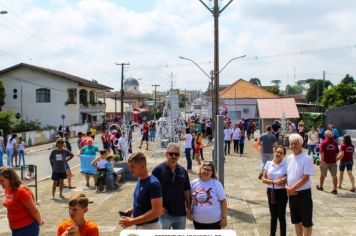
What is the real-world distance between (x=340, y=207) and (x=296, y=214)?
3.57 m

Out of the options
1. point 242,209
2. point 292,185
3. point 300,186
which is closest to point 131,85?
point 242,209

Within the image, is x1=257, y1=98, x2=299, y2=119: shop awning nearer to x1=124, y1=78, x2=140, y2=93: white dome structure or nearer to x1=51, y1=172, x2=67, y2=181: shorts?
x1=51, y1=172, x2=67, y2=181: shorts

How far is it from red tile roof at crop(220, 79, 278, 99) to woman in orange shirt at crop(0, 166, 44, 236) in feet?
194

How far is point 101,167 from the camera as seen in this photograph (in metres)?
12.7

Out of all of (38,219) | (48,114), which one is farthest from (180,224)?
(48,114)

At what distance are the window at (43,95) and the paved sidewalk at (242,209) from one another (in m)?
39.8

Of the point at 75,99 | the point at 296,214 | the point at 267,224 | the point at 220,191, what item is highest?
the point at 75,99

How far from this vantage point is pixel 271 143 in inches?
509

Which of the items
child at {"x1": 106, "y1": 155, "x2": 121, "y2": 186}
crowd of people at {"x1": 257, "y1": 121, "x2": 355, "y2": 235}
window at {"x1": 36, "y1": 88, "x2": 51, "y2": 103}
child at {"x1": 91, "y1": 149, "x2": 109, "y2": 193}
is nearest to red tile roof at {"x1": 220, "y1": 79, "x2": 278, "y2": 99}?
window at {"x1": 36, "y1": 88, "x2": 51, "y2": 103}

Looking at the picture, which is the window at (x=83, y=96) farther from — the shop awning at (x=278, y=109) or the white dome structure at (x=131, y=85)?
the white dome structure at (x=131, y=85)

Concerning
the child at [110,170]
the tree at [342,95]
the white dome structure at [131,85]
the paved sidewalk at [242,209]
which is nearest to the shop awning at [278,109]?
the paved sidewalk at [242,209]

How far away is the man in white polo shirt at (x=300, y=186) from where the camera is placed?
20.9 ft

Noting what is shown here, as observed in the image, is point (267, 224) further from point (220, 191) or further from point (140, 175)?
A: point (140, 175)

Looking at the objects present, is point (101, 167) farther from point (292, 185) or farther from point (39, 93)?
point (39, 93)
